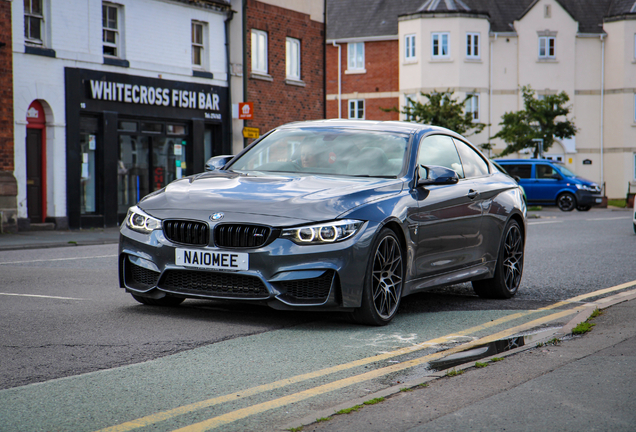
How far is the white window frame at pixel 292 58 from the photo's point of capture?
97.0ft

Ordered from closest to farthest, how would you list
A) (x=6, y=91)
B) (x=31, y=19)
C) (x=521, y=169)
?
(x=6, y=91), (x=31, y=19), (x=521, y=169)

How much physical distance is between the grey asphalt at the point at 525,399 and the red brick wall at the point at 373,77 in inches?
1845

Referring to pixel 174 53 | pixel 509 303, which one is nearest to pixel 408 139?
pixel 509 303

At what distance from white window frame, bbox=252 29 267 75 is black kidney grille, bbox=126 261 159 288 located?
21.5 metres

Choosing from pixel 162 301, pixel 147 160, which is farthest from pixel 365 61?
pixel 162 301

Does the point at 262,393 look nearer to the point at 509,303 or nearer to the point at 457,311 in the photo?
the point at 457,311

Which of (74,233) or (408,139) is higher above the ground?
(408,139)

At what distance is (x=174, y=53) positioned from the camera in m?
24.9

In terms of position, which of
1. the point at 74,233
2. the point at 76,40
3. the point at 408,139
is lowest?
the point at 74,233

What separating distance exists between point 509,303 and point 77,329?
13.6 ft

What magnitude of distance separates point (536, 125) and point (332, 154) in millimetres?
40589

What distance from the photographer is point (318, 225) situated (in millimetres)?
6199

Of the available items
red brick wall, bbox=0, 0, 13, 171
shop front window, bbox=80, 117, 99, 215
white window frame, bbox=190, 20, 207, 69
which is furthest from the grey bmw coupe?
white window frame, bbox=190, 20, 207, 69

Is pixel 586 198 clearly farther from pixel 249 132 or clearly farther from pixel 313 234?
pixel 313 234
